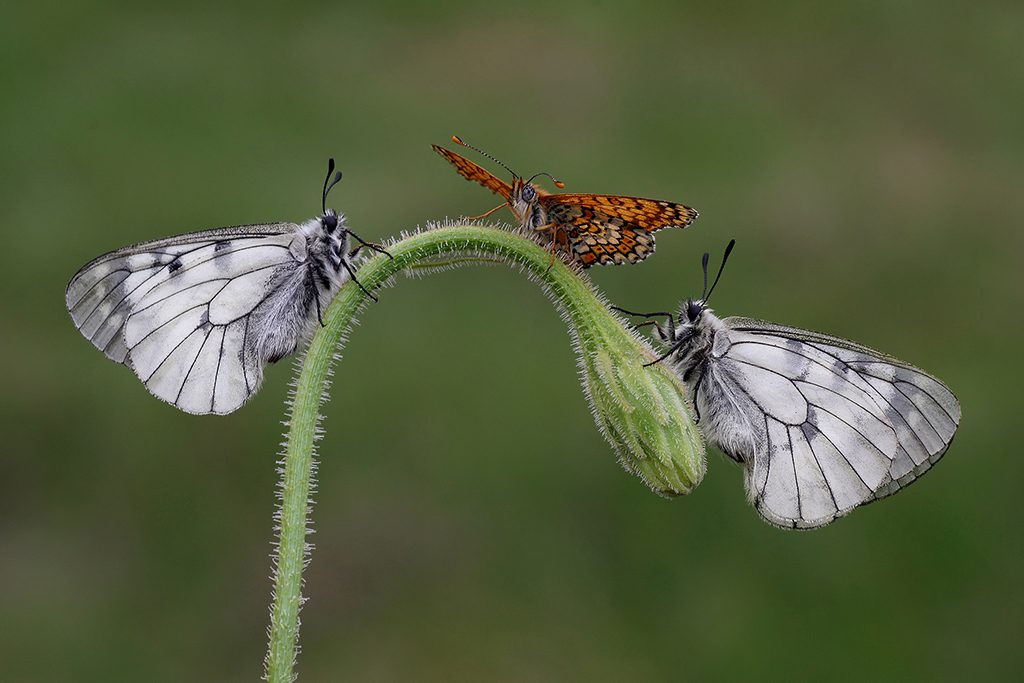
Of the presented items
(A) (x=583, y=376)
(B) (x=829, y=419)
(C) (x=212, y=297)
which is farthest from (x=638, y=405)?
(C) (x=212, y=297)

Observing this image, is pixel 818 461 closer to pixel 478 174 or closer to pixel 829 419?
pixel 829 419

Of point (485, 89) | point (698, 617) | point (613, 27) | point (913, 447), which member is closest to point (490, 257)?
point (913, 447)

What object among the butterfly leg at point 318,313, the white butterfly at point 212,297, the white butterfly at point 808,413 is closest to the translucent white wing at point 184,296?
the white butterfly at point 212,297

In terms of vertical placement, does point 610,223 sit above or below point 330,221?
below

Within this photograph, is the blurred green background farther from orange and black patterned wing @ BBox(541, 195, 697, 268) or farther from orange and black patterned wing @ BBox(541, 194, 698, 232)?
orange and black patterned wing @ BBox(541, 194, 698, 232)

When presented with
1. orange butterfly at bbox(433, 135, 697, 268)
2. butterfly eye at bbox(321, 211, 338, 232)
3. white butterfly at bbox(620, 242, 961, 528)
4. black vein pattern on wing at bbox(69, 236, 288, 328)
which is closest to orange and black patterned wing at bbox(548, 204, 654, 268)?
orange butterfly at bbox(433, 135, 697, 268)

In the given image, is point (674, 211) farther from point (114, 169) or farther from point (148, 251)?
point (114, 169)

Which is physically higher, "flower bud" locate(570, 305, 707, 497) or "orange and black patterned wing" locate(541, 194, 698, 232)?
"orange and black patterned wing" locate(541, 194, 698, 232)
